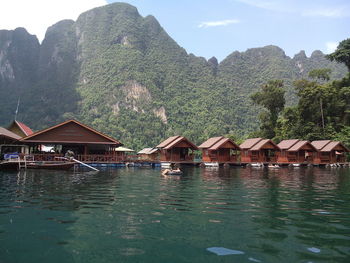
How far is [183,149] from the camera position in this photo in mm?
58906

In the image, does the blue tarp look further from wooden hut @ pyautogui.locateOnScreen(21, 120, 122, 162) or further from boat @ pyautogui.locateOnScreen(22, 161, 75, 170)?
wooden hut @ pyautogui.locateOnScreen(21, 120, 122, 162)

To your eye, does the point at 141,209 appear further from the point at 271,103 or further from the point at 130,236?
the point at 271,103

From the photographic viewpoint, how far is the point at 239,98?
194 metres

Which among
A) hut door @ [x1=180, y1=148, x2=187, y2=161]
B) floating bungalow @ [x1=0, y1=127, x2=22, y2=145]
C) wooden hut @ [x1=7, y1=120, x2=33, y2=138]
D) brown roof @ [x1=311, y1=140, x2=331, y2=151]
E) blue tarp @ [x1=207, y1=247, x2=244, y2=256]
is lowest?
blue tarp @ [x1=207, y1=247, x2=244, y2=256]

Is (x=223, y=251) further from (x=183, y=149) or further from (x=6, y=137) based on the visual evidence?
(x=183, y=149)

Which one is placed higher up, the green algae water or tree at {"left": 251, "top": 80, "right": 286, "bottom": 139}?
tree at {"left": 251, "top": 80, "right": 286, "bottom": 139}

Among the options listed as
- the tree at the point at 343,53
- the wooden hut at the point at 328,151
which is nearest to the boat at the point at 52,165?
the wooden hut at the point at 328,151

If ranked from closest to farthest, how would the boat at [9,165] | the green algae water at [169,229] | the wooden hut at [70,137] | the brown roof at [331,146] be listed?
the green algae water at [169,229] → the boat at [9,165] → the wooden hut at [70,137] → the brown roof at [331,146]

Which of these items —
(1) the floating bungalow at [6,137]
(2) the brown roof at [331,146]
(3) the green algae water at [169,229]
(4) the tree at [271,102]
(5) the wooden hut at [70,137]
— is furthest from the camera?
(4) the tree at [271,102]

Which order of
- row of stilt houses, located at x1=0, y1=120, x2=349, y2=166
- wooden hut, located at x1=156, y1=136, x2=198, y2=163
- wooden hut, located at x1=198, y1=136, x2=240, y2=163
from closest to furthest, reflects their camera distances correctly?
row of stilt houses, located at x1=0, y1=120, x2=349, y2=166 < wooden hut, located at x1=156, y1=136, x2=198, y2=163 < wooden hut, located at x1=198, y1=136, x2=240, y2=163

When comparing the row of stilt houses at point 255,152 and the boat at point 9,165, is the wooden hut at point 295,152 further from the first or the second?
the boat at point 9,165

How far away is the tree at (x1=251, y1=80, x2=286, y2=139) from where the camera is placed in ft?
281

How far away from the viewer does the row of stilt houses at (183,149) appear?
4453cm

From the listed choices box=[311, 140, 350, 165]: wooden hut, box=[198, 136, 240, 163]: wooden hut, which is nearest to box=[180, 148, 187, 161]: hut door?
box=[198, 136, 240, 163]: wooden hut
